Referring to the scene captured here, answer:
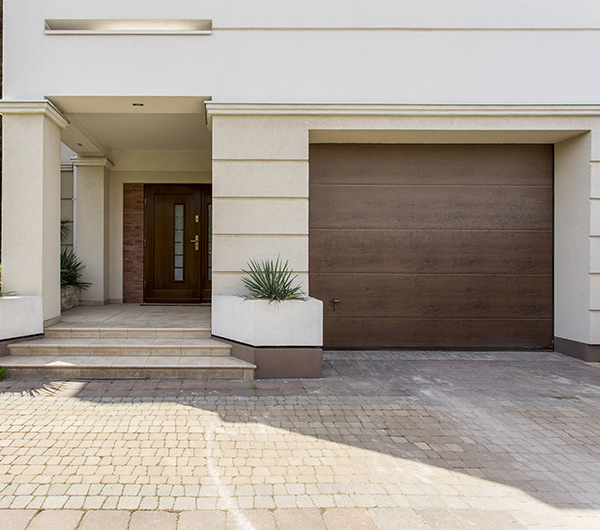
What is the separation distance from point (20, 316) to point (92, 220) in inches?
139

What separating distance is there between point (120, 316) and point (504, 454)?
19.4 feet

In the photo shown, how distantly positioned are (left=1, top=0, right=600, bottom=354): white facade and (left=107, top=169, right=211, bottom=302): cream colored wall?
261 cm

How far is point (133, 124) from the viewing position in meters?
6.70

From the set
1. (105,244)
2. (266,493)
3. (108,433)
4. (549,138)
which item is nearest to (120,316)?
(105,244)

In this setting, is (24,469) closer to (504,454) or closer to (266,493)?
(266,493)

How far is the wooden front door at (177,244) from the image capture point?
8562 mm

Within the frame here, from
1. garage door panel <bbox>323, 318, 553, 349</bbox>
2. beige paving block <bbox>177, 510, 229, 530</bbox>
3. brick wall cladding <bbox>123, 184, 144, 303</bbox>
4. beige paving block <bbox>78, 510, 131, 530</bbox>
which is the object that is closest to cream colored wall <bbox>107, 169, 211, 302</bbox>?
brick wall cladding <bbox>123, 184, 144, 303</bbox>

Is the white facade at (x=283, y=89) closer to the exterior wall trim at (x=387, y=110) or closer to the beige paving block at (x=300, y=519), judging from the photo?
the exterior wall trim at (x=387, y=110)

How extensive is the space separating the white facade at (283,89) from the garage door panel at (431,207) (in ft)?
2.45

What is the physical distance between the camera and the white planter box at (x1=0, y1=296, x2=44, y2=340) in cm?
502

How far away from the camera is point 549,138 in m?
6.09

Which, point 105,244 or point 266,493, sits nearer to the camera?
point 266,493

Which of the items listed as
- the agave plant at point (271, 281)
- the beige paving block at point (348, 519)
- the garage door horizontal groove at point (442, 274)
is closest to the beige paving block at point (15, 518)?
the beige paving block at point (348, 519)

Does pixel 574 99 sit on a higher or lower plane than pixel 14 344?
higher
